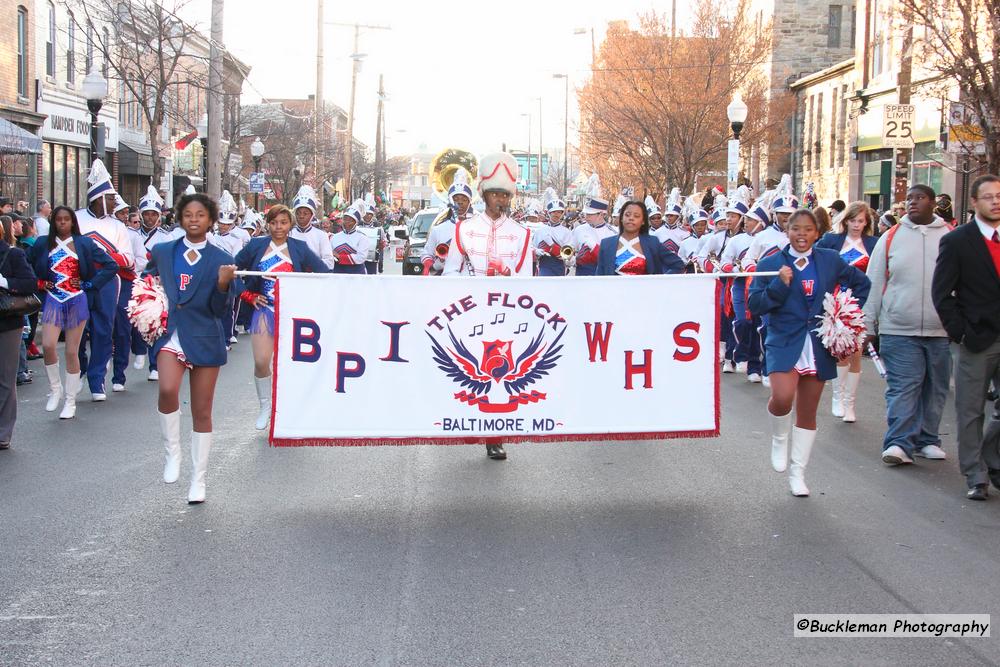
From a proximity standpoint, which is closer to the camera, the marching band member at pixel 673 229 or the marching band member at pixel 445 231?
the marching band member at pixel 445 231

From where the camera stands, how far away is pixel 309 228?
40.0ft

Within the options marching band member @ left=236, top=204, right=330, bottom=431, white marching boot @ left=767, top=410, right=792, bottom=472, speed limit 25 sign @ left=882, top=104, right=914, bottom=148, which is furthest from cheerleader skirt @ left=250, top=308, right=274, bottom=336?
speed limit 25 sign @ left=882, top=104, right=914, bottom=148

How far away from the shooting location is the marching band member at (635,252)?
9750mm

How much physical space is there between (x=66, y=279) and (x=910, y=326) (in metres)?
7.43

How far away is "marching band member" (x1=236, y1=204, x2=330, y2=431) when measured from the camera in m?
9.80

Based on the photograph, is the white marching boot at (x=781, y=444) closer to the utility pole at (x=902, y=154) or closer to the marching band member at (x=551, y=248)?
the marching band member at (x=551, y=248)

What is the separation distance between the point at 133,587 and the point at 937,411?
618cm

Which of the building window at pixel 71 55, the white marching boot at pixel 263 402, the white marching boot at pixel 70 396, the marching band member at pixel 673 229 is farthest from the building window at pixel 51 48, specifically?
the white marching boot at pixel 263 402

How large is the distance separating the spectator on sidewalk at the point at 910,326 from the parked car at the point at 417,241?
22109 millimetres

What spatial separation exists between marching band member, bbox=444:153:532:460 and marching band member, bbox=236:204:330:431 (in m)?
1.39

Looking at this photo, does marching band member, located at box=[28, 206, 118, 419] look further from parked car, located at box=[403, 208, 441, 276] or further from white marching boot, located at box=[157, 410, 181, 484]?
parked car, located at box=[403, 208, 441, 276]

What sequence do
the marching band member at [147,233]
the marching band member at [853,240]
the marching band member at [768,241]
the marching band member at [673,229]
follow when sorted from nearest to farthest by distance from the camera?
the marching band member at [853,240], the marching band member at [768,241], the marching band member at [147,233], the marching band member at [673,229]

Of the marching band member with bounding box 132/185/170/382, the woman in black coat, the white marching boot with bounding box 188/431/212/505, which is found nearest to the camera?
the white marching boot with bounding box 188/431/212/505

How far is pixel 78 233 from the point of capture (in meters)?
11.4
